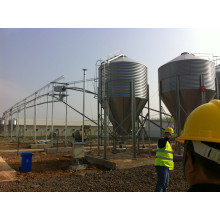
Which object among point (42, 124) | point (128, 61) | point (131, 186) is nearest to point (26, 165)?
point (131, 186)

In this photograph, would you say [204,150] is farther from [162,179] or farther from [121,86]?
[121,86]

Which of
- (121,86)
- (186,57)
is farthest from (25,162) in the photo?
(186,57)

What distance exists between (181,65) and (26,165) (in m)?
9.09

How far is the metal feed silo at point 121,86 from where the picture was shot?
9.81m

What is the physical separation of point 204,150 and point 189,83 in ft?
31.9

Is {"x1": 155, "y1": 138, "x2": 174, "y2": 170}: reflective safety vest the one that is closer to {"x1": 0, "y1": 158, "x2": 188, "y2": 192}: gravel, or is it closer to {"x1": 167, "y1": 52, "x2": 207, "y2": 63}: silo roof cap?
{"x1": 0, "y1": 158, "x2": 188, "y2": 192}: gravel

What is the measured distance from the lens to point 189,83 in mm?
10109

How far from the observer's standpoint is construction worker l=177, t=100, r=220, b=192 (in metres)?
1.22

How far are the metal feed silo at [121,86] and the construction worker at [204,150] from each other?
8291 millimetres

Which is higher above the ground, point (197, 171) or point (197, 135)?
point (197, 135)

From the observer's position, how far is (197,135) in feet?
4.39

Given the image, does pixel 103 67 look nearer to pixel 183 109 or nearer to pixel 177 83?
pixel 177 83

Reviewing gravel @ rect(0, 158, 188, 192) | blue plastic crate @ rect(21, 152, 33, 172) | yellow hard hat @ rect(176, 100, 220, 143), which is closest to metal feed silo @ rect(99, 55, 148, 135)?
gravel @ rect(0, 158, 188, 192)

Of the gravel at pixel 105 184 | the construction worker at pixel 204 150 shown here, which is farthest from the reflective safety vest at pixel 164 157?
the construction worker at pixel 204 150
